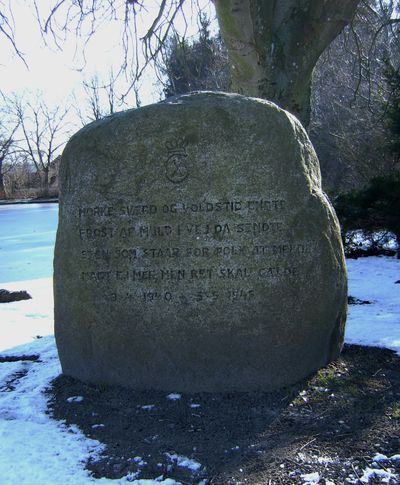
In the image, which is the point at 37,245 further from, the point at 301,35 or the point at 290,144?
the point at 290,144

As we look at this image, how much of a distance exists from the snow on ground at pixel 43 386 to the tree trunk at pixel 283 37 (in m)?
2.92

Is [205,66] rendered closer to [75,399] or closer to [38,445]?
[75,399]

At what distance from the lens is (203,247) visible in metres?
3.70

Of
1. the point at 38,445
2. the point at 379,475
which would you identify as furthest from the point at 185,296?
the point at 379,475

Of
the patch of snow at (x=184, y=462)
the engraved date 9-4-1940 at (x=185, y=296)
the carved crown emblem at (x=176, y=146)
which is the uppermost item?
the carved crown emblem at (x=176, y=146)

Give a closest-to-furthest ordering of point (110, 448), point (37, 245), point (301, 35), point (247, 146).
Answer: point (110, 448) < point (247, 146) < point (301, 35) < point (37, 245)

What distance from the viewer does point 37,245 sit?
47.5 ft

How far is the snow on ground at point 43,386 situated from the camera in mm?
2834

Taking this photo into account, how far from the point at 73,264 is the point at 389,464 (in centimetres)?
240

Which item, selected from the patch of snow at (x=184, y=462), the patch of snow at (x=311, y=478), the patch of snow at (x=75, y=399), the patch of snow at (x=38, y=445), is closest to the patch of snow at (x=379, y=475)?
the patch of snow at (x=311, y=478)

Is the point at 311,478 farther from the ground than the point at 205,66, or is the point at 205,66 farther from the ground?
the point at 205,66

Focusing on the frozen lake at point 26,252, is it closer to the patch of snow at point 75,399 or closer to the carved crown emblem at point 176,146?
the patch of snow at point 75,399

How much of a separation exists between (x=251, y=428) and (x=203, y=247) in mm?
1215

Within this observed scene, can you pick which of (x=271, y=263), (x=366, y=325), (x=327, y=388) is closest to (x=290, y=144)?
(x=271, y=263)
